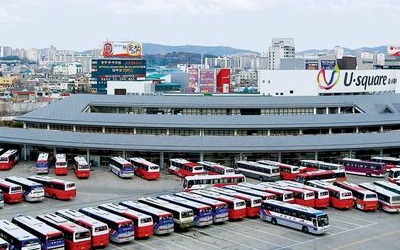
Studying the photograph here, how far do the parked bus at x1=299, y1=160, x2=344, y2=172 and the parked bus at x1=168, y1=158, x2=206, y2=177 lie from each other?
27.1 feet

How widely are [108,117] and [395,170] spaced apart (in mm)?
24597

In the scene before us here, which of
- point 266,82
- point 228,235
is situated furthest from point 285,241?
point 266,82

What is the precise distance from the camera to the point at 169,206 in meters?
30.2

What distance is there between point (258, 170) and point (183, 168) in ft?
19.3

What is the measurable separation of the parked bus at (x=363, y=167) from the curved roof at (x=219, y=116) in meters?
4.42

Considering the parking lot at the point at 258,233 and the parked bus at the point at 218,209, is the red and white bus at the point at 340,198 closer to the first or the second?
the parking lot at the point at 258,233

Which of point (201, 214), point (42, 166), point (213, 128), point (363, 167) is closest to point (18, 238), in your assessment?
point (201, 214)

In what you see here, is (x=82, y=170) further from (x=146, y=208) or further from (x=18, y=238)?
(x=18, y=238)

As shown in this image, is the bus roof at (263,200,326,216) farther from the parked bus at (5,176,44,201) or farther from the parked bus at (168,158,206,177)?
the parked bus at (5,176,44,201)

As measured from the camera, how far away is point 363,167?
4578 cm

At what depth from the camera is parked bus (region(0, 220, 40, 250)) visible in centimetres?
2389

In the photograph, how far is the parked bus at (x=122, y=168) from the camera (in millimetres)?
43500

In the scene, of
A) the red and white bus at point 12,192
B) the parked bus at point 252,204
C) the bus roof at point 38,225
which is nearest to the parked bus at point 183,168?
the parked bus at point 252,204

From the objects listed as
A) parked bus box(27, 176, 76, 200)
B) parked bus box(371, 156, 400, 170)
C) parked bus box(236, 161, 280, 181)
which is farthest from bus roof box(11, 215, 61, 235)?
parked bus box(371, 156, 400, 170)
